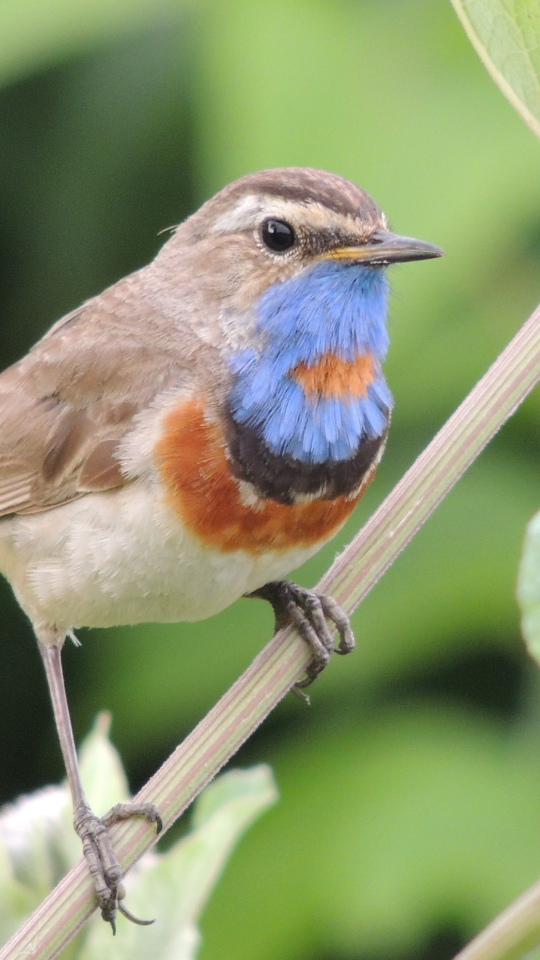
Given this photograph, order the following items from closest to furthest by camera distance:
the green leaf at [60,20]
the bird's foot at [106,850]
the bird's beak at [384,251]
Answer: the bird's foot at [106,850]
the bird's beak at [384,251]
the green leaf at [60,20]

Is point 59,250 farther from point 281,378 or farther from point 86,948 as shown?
point 86,948

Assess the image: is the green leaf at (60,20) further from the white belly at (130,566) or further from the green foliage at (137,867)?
the green foliage at (137,867)

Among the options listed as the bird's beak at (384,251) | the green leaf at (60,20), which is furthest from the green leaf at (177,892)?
the green leaf at (60,20)

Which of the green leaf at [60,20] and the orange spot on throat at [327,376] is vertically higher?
the green leaf at [60,20]

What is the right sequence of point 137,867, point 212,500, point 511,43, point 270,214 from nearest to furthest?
point 511,43 → point 137,867 → point 212,500 → point 270,214

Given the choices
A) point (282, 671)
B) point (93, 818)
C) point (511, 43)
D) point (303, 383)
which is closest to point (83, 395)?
point (303, 383)

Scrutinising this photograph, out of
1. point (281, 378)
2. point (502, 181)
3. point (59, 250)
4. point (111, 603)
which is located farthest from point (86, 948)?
point (59, 250)

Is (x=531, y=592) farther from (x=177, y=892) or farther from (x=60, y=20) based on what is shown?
(x=60, y=20)
